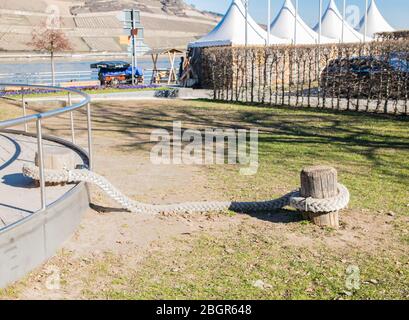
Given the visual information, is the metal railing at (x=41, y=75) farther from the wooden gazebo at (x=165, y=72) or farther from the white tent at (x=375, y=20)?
the white tent at (x=375, y=20)

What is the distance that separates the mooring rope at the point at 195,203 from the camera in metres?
5.85

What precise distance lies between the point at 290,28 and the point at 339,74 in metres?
24.0

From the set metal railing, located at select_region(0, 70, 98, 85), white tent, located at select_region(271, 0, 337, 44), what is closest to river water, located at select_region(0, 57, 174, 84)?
metal railing, located at select_region(0, 70, 98, 85)

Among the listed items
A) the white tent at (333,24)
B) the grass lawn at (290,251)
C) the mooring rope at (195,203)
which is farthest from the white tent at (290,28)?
the mooring rope at (195,203)

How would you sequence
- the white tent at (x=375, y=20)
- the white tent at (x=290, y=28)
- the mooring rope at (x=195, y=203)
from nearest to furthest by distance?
1. the mooring rope at (x=195, y=203)
2. the white tent at (x=290, y=28)
3. the white tent at (x=375, y=20)

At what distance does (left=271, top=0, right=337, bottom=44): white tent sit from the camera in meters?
39.2

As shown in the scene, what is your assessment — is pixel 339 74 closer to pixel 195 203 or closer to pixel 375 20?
pixel 195 203

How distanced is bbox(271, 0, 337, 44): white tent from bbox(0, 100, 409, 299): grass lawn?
3062 centimetres

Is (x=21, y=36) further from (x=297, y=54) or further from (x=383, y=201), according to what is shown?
(x=383, y=201)

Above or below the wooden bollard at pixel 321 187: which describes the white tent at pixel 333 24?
above

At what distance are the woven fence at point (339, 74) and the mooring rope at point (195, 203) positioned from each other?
10950mm

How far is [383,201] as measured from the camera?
6.90 m

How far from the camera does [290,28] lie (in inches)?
1638
